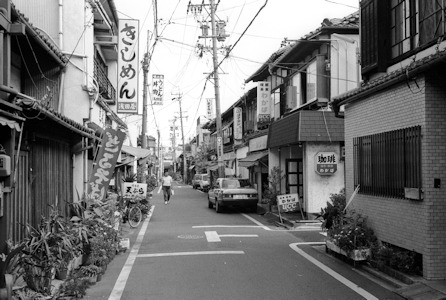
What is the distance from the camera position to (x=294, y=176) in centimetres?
2153

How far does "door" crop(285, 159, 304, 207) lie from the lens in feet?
69.9

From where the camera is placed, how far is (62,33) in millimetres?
13414

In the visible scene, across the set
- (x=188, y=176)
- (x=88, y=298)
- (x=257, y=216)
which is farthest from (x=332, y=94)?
(x=188, y=176)

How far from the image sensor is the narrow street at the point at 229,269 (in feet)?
23.8

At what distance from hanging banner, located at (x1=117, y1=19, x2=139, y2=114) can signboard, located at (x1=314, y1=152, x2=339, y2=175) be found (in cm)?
768

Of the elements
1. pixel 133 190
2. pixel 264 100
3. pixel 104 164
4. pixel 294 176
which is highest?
pixel 264 100

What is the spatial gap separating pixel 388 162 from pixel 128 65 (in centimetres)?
1146

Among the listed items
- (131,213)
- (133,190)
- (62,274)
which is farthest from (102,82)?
(62,274)

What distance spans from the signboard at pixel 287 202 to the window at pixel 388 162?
6217 millimetres

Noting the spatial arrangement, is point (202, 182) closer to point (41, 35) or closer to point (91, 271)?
point (41, 35)

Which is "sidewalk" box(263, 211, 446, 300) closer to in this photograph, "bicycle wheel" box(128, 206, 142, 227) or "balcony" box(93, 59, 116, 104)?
"bicycle wheel" box(128, 206, 142, 227)

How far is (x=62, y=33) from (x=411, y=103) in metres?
10.4

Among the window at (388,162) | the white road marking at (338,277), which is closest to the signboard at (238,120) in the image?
the white road marking at (338,277)

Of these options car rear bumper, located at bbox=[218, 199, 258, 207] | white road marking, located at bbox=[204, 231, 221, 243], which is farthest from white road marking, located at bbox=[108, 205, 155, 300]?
car rear bumper, located at bbox=[218, 199, 258, 207]
